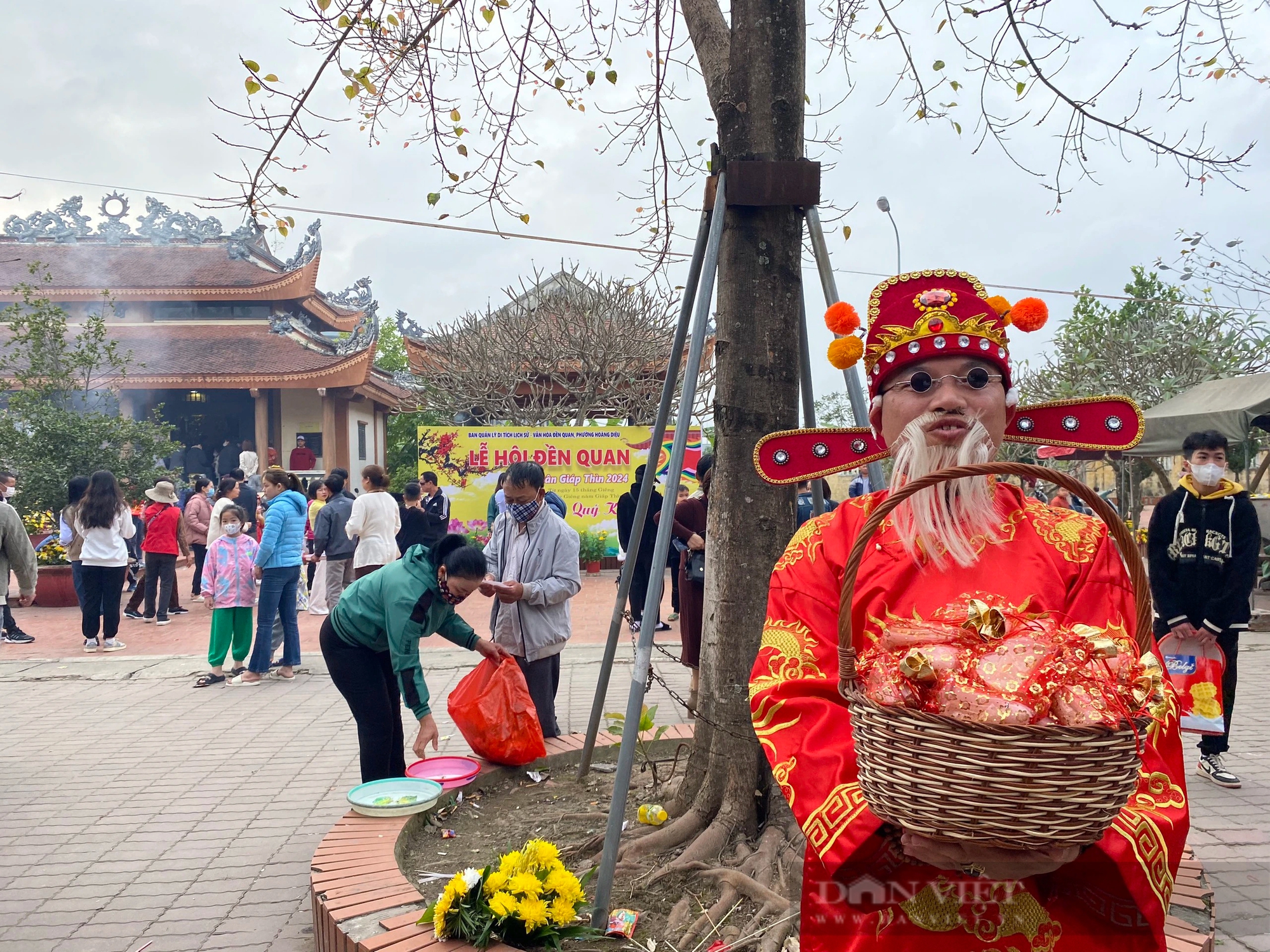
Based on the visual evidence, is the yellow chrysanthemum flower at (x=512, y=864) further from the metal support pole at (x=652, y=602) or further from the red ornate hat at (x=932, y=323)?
the red ornate hat at (x=932, y=323)

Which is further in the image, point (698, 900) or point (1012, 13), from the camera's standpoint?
point (1012, 13)

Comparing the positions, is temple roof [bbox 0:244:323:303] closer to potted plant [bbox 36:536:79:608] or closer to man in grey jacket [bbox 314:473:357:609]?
potted plant [bbox 36:536:79:608]

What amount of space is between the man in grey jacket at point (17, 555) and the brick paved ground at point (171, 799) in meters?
0.95

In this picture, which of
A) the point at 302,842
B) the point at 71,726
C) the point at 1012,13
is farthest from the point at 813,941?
the point at 71,726

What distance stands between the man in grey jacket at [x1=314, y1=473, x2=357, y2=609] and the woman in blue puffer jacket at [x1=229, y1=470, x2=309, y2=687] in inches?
62.8

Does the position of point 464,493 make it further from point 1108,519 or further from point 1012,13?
point 1108,519

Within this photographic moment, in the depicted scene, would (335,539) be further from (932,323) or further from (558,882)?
(932,323)

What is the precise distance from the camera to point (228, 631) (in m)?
8.00

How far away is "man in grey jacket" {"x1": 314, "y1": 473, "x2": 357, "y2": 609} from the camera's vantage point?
9984 mm

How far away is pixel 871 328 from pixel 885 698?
36.1 inches

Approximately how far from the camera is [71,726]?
668cm

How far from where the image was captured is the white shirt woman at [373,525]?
372 inches

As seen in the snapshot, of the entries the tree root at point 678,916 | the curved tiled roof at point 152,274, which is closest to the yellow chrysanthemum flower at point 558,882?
the tree root at point 678,916

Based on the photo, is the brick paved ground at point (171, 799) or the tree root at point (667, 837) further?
the brick paved ground at point (171, 799)
